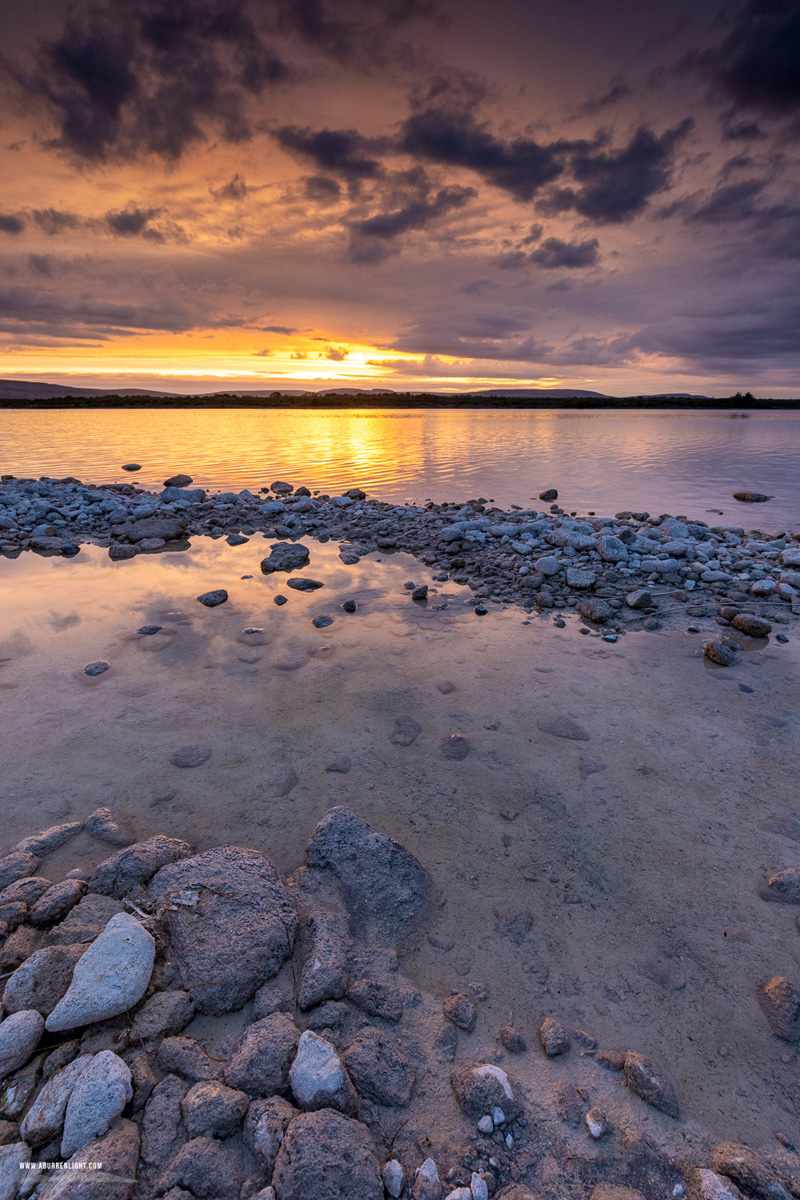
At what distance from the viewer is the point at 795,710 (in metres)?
4.74

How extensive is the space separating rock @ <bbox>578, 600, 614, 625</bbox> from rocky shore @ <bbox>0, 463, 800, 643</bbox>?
0.02 meters

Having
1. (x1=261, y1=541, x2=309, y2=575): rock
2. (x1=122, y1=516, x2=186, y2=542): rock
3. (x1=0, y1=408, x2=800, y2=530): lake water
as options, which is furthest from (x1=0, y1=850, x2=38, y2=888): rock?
(x1=0, y1=408, x2=800, y2=530): lake water

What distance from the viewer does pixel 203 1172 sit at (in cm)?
172

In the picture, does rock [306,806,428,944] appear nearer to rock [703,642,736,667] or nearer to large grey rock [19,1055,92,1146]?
large grey rock [19,1055,92,1146]

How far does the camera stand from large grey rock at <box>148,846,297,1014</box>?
7.66ft

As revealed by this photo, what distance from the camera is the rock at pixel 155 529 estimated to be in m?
10.5

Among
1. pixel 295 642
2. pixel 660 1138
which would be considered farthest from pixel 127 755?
pixel 660 1138

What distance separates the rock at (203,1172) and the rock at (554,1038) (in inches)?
50.9

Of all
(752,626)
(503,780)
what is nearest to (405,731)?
(503,780)

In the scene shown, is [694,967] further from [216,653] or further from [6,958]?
[216,653]

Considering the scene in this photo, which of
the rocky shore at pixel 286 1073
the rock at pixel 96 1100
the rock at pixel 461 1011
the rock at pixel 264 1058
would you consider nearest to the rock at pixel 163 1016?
the rocky shore at pixel 286 1073

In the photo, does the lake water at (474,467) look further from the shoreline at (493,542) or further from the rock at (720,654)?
the rock at (720,654)

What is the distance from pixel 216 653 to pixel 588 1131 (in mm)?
4998

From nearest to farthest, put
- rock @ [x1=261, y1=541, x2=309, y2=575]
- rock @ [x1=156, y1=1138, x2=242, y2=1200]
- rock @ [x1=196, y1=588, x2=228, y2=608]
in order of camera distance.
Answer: rock @ [x1=156, y1=1138, x2=242, y2=1200], rock @ [x1=196, y1=588, x2=228, y2=608], rock @ [x1=261, y1=541, x2=309, y2=575]
